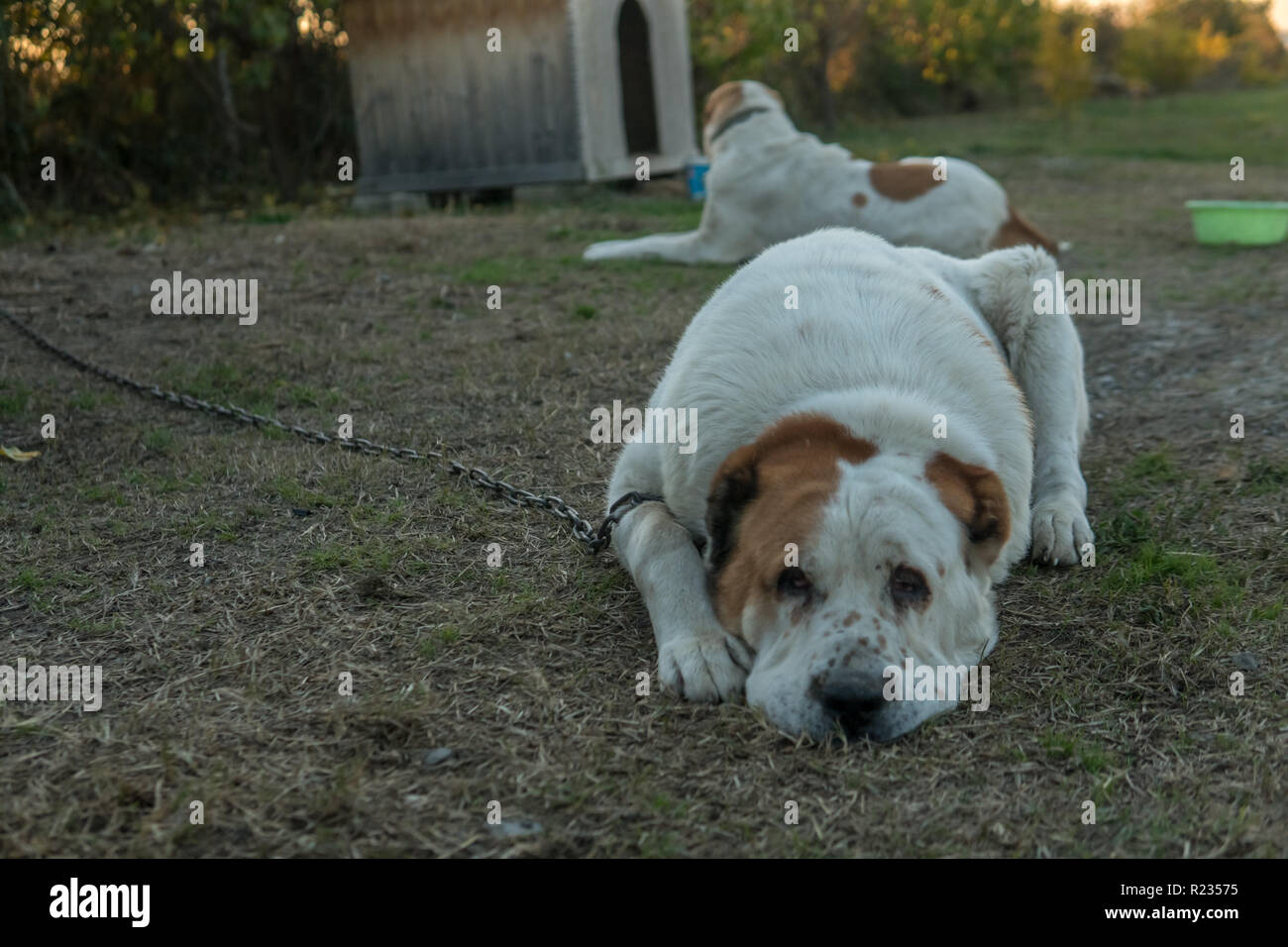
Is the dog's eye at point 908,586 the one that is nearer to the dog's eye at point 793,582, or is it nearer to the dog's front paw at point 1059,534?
the dog's eye at point 793,582

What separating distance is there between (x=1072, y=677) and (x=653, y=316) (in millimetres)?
4193

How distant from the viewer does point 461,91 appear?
11.9m

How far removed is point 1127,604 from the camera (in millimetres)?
3289

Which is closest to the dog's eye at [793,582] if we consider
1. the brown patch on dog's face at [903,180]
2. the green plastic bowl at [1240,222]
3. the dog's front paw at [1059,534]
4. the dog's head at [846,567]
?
the dog's head at [846,567]

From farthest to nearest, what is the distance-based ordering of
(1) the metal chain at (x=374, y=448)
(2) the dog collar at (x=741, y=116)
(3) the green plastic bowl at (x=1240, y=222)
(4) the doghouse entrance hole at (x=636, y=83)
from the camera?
(4) the doghouse entrance hole at (x=636, y=83) → (2) the dog collar at (x=741, y=116) → (3) the green plastic bowl at (x=1240, y=222) → (1) the metal chain at (x=374, y=448)

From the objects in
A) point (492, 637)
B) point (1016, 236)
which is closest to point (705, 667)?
point (492, 637)

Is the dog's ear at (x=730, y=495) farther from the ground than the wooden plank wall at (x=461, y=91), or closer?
closer

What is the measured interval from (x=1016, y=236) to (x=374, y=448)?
508 cm

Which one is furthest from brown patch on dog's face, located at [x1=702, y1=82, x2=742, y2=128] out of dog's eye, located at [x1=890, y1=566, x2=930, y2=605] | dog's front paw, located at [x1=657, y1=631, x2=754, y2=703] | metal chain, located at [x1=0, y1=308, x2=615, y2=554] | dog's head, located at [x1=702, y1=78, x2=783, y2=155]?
dog's eye, located at [x1=890, y1=566, x2=930, y2=605]

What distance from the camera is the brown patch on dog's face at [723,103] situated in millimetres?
9203

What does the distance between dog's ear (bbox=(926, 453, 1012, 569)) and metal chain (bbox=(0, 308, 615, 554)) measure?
1.06 meters

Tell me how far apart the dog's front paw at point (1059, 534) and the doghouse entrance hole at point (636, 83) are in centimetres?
1083
